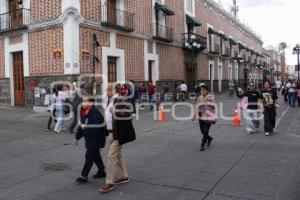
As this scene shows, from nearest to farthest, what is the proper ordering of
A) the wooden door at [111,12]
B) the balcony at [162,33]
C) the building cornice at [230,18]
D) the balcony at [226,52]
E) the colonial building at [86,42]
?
1. the colonial building at [86,42]
2. the wooden door at [111,12]
3. the balcony at [162,33]
4. the building cornice at [230,18]
5. the balcony at [226,52]

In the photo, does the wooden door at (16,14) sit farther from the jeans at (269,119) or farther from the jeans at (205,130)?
the jeans at (205,130)

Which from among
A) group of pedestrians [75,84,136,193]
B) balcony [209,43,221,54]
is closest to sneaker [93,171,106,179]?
group of pedestrians [75,84,136,193]

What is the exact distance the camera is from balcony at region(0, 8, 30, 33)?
18984 mm

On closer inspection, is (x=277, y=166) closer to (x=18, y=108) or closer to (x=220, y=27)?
(x=18, y=108)

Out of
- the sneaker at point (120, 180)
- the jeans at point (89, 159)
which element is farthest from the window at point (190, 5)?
the sneaker at point (120, 180)

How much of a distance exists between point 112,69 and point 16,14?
5815mm

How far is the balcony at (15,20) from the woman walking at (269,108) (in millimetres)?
12568

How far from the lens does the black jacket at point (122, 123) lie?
582 centimetres

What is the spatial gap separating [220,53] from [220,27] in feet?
10.5

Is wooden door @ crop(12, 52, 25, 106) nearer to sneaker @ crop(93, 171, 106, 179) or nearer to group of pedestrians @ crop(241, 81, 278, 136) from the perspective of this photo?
group of pedestrians @ crop(241, 81, 278, 136)

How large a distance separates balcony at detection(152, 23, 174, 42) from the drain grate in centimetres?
1753

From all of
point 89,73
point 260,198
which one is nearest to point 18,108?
point 89,73

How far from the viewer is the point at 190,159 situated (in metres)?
7.82

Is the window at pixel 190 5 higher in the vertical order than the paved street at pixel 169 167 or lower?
higher
